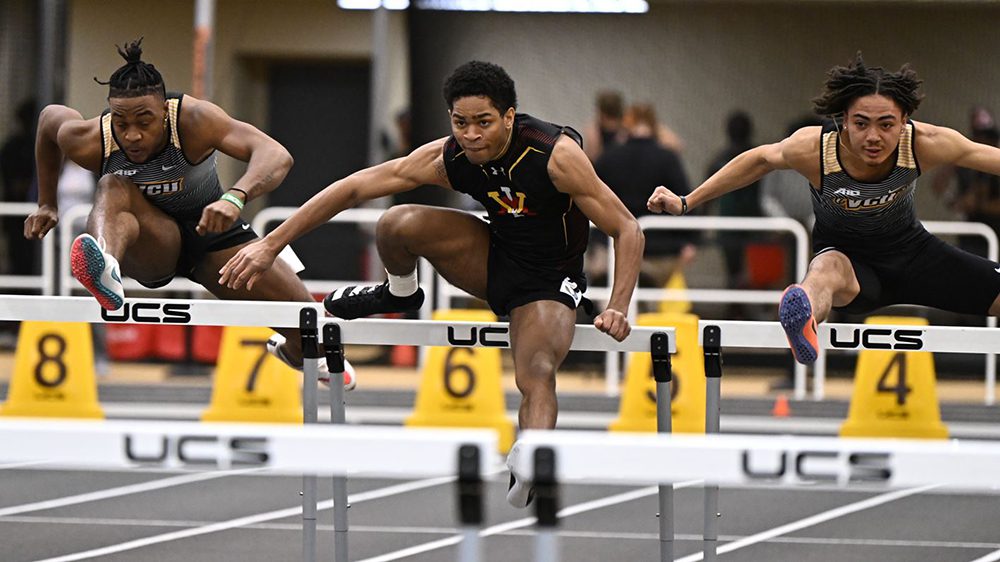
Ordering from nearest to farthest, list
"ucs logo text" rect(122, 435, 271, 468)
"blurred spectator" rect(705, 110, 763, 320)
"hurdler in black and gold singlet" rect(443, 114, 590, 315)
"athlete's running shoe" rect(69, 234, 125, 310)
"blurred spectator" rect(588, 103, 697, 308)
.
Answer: "ucs logo text" rect(122, 435, 271, 468) → "athlete's running shoe" rect(69, 234, 125, 310) → "hurdler in black and gold singlet" rect(443, 114, 590, 315) → "blurred spectator" rect(588, 103, 697, 308) → "blurred spectator" rect(705, 110, 763, 320)

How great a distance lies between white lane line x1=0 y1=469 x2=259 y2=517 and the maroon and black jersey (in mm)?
3826

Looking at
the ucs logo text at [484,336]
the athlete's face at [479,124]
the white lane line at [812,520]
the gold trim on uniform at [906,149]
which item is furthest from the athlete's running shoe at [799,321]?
the white lane line at [812,520]

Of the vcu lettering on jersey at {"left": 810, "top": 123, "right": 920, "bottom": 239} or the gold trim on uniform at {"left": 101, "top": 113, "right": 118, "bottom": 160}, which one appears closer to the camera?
the vcu lettering on jersey at {"left": 810, "top": 123, "right": 920, "bottom": 239}

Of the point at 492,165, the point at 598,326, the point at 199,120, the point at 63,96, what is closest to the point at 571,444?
the point at 598,326

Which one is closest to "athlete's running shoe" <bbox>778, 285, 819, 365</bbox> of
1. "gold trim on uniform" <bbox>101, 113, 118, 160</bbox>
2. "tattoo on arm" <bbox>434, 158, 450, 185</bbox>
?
"tattoo on arm" <bbox>434, 158, 450, 185</bbox>

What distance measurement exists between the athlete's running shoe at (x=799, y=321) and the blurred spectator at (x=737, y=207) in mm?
6574

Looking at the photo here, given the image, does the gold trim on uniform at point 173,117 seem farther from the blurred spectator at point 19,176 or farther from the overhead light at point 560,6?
the blurred spectator at point 19,176

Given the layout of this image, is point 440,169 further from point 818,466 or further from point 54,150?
point 818,466

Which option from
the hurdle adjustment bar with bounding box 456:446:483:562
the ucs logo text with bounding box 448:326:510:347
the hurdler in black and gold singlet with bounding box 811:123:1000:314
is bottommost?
the hurdle adjustment bar with bounding box 456:446:483:562

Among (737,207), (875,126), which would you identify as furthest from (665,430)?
(737,207)

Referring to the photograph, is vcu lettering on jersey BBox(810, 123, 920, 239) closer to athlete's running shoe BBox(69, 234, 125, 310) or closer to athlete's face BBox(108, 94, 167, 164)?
athlete's face BBox(108, 94, 167, 164)

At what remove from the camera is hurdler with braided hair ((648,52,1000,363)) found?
17.7 ft

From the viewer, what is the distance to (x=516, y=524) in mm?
7707

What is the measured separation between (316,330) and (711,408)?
1609 millimetres
